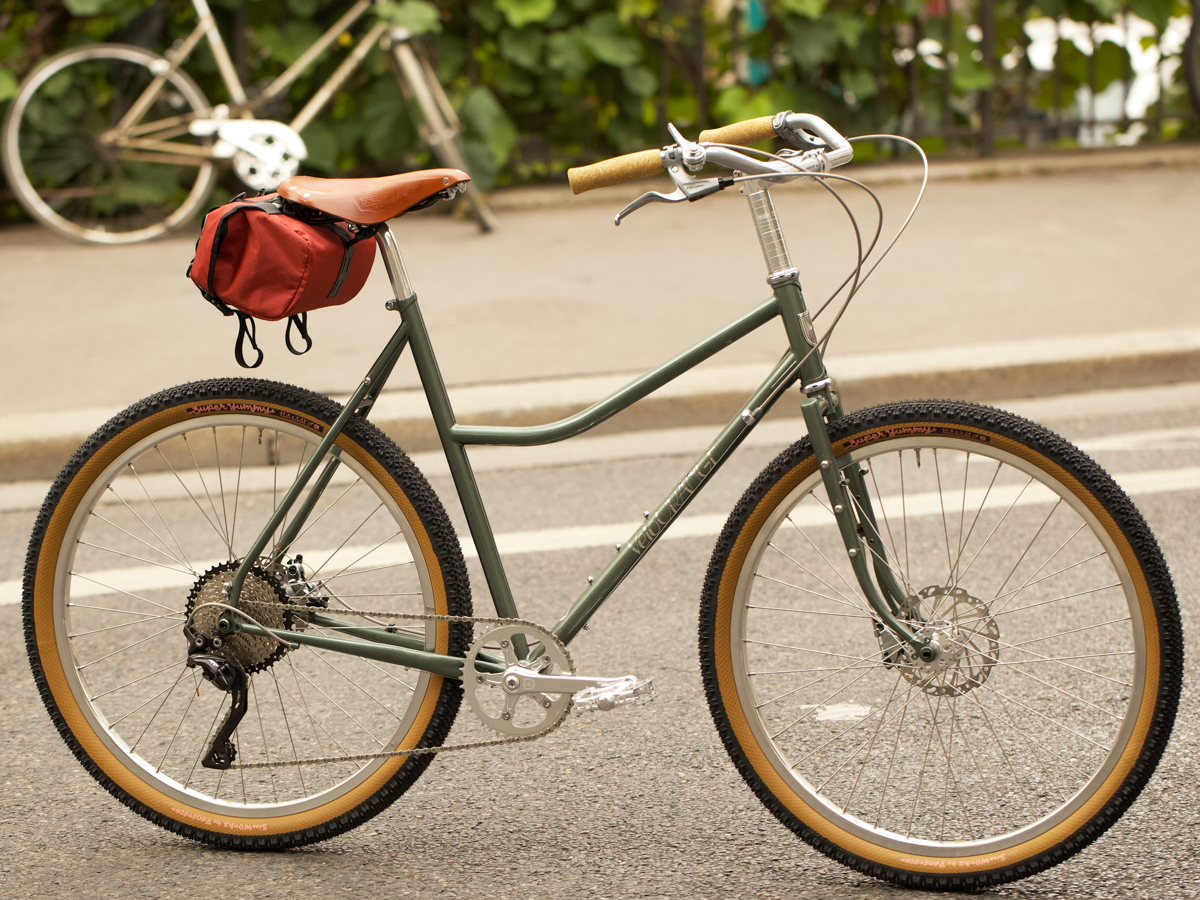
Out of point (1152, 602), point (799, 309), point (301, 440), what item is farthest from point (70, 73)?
point (1152, 602)

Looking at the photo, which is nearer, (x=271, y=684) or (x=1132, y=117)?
(x=271, y=684)

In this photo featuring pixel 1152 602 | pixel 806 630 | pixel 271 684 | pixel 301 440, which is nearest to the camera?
pixel 1152 602

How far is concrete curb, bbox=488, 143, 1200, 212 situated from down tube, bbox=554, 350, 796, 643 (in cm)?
702

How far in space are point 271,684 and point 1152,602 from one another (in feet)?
6.75

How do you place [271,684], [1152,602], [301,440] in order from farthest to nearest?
[271,684] < [301,440] < [1152,602]

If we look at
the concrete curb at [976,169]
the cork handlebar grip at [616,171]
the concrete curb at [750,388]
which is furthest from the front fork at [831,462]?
the concrete curb at [976,169]

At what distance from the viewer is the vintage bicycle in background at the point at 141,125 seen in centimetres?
838

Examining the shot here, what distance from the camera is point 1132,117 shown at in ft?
33.2

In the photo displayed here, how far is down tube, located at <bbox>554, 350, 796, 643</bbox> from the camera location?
8.39 ft

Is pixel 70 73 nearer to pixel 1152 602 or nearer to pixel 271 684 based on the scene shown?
pixel 271 684

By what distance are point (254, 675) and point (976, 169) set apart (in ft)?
26.0

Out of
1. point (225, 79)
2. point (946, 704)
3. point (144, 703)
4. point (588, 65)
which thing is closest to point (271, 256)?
point (144, 703)

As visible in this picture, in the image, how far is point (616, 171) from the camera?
2.37 metres

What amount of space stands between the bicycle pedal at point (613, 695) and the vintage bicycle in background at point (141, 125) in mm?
6186
